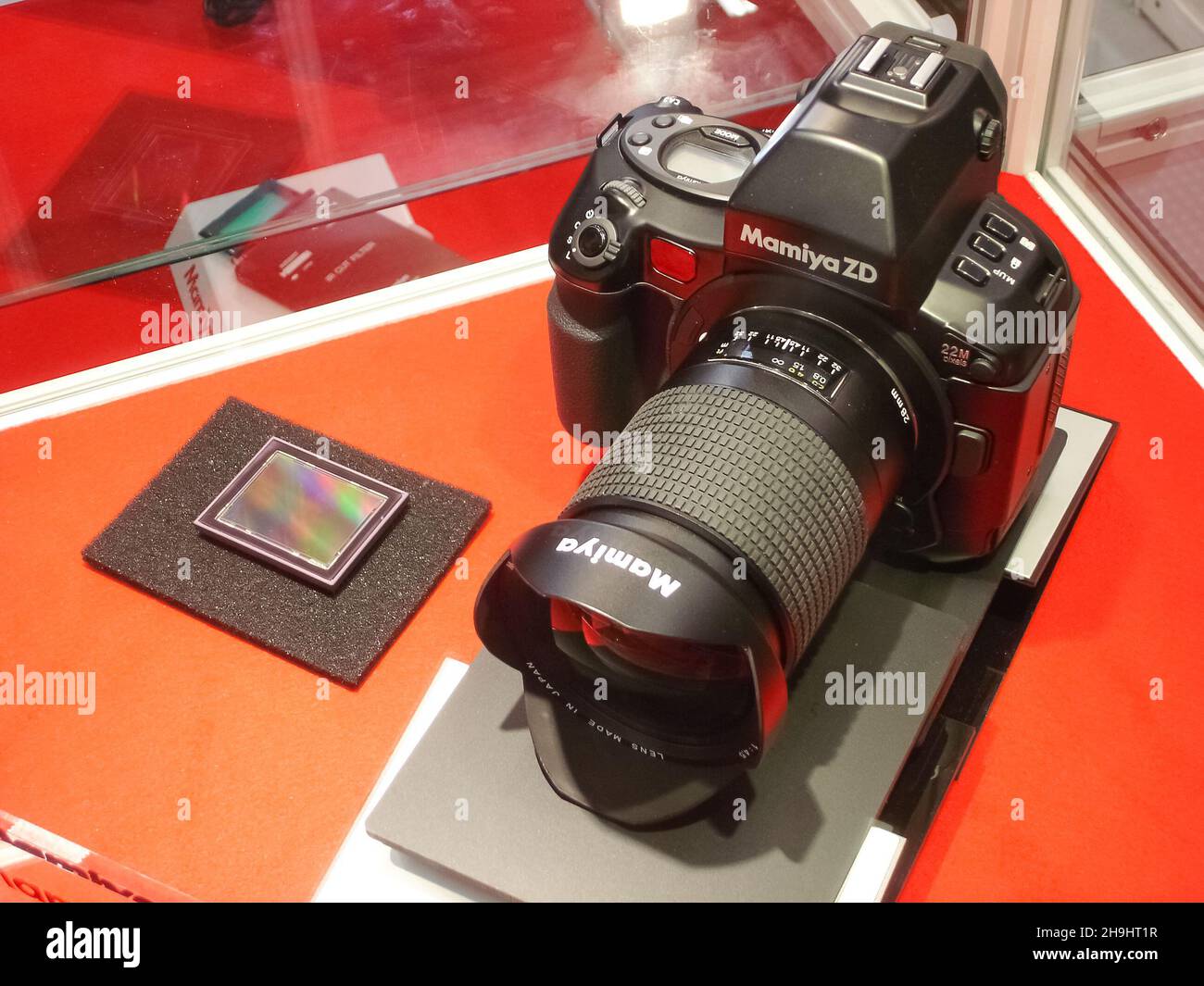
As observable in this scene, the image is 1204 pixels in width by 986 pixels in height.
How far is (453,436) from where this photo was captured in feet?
3.96

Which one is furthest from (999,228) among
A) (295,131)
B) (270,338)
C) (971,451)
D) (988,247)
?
(295,131)

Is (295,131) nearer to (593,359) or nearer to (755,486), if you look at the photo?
(593,359)

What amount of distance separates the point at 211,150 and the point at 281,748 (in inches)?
29.0

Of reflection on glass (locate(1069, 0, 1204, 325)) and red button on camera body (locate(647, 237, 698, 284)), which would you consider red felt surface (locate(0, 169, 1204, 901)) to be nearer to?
reflection on glass (locate(1069, 0, 1204, 325))

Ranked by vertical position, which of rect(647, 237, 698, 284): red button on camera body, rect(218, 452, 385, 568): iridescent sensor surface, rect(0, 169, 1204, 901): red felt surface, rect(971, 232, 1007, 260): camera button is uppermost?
rect(971, 232, 1007, 260): camera button

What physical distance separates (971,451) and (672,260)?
0.23m

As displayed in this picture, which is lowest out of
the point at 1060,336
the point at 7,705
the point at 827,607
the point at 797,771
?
the point at 7,705

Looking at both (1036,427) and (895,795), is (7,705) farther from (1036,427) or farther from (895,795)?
(1036,427)

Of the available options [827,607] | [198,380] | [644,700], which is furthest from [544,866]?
[198,380]

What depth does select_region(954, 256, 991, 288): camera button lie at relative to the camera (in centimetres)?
84

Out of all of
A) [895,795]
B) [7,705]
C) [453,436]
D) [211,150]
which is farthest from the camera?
[211,150]

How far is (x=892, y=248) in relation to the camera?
2.66 ft

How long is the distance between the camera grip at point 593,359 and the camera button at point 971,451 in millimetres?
Answer: 247

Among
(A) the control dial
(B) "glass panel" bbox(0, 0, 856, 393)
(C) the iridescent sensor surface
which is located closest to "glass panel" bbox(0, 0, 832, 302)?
(B) "glass panel" bbox(0, 0, 856, 393)
